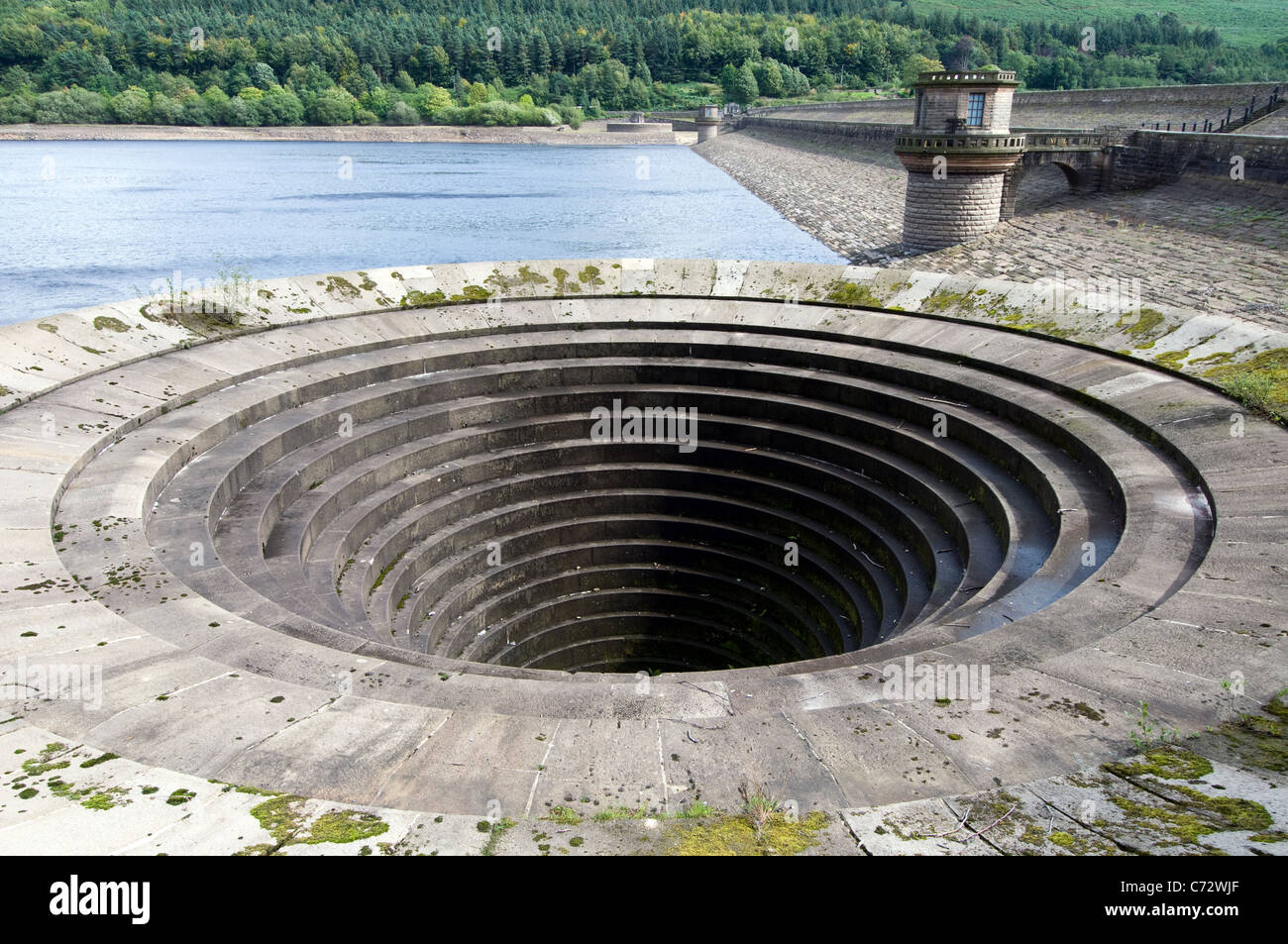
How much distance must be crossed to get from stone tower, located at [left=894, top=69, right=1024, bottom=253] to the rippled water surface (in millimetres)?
7748

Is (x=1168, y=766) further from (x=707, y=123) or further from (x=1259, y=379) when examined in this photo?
(x=707, y=123)

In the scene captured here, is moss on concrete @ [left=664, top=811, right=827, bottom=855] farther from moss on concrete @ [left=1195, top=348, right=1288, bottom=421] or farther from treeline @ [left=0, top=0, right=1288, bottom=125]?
treeline @ [left=0, top=0, right=1288, bottom=125]

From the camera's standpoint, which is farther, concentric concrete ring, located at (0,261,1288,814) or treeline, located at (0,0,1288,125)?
treeline, located at (0,0,1288,125)

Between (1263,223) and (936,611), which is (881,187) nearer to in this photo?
(1263,223)

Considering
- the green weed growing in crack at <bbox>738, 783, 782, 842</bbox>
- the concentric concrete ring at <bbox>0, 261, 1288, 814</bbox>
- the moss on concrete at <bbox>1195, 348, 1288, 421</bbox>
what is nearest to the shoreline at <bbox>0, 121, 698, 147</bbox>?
the concentric concrete ring at <bbox>0, 261, 1288, 814</bbox>

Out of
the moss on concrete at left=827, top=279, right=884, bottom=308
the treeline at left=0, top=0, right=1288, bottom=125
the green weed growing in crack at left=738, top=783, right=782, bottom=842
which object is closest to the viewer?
the green weed growing in crack at left=738, top=783, right=782, bottom=842

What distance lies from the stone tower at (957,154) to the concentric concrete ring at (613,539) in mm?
36987

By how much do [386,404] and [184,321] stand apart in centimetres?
456

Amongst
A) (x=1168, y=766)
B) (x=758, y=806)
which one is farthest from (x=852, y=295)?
(x=758, y=806)

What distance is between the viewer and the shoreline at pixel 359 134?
418 ft

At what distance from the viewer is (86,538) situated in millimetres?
11820

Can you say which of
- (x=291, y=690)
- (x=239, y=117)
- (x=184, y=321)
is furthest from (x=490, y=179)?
(x=291, y=690)

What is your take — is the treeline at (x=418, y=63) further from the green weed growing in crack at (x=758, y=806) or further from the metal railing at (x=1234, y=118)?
the green weed growing in crack at (x=758, y=806)

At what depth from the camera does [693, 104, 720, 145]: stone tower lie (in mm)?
163375
